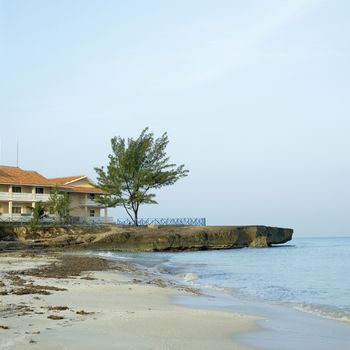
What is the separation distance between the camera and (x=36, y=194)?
195ft

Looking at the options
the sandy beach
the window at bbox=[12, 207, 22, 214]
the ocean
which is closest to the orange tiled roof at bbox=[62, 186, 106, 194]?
the window at bbox=[12, 207, 22, 214]

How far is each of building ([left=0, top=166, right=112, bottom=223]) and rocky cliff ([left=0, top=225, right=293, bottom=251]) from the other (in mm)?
6815

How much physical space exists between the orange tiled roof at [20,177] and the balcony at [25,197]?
55.5 inches

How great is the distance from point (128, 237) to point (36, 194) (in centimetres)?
1560

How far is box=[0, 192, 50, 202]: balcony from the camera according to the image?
57.2 metres

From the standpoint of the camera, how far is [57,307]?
9.97m

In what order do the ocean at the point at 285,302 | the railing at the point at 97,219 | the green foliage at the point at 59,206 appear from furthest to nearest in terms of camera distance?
1. the railing at the point at 97,219
2. the green foliage at the point at 59,206
3. the ocean at the point at 285,302

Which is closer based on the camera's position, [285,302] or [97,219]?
[285,302]

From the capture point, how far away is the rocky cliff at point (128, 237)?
4794 centimetres

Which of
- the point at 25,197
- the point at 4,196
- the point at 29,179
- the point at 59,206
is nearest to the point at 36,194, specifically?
the point at 25,197

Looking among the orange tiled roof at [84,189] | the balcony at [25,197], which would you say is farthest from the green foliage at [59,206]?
the orange tiled roof at [84,189]

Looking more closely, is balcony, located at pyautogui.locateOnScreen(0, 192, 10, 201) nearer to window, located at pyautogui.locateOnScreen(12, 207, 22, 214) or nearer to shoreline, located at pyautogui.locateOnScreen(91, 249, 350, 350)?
window, located at pyautogui.locateOnScreen(12, 207, 22, 214)

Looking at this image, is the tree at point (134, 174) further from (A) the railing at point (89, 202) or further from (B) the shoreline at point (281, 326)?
(B) the shoreline at point (281, 326)

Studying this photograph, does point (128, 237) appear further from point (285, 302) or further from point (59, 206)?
point (285, 302)
